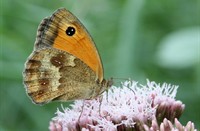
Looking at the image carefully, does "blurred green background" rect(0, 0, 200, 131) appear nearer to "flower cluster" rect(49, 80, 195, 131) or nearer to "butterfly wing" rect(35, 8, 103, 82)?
"flower cluster" rect(49, 80, 195, 131)

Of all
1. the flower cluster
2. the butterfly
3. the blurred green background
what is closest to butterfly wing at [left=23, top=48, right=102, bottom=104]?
the butterfly

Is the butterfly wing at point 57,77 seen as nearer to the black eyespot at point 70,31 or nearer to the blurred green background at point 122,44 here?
the black eyespot at point 70,31

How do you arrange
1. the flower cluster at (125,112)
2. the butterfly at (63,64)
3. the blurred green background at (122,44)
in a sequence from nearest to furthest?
1. the flower cluster at (125,112)
2. the butterfly at (63,64)
3. the blurred green background at (122,44)

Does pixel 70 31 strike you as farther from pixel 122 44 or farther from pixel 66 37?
pixel 122 44

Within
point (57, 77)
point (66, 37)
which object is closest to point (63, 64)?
point (57, 77)

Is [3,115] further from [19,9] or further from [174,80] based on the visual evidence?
[174,80]

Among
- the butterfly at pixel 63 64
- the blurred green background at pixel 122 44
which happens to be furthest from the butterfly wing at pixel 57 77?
the blurred green background at pixel 122 44
